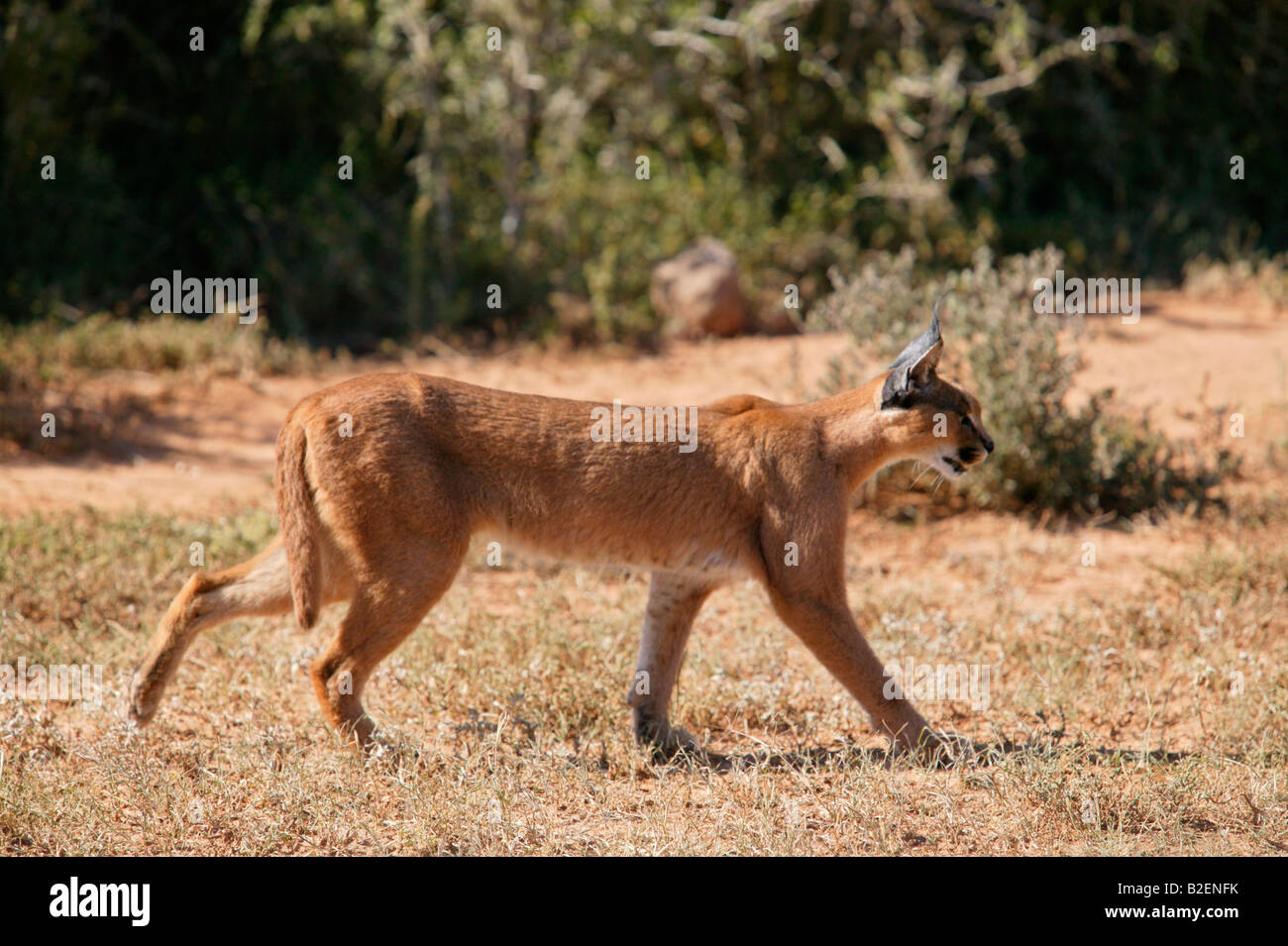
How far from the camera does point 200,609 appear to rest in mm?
5145

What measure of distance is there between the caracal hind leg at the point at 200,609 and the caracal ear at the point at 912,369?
2.34 m

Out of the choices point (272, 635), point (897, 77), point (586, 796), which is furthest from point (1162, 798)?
point (897, 77)

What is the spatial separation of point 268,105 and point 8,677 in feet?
27.4

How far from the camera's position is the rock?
1143 centimetres

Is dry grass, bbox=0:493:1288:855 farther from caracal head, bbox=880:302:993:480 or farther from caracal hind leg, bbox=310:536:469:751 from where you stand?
caracal head, bbox=880:302:993:480

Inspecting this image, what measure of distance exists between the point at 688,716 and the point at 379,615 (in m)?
1.39

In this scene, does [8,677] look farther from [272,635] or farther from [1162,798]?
[1162,798]

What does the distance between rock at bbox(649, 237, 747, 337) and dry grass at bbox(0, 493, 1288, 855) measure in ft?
13.8

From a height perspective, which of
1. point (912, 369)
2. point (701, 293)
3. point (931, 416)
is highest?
point (701, 293)

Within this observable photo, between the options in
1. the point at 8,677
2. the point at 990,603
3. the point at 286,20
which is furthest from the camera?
the point at 286,20

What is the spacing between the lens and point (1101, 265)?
1246 centimetres

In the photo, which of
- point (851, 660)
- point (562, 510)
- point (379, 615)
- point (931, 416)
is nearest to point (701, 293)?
point (931, 416)

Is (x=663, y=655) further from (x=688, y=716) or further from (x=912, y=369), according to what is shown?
(x=912, y=369)

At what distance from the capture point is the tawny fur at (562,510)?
4.78m
